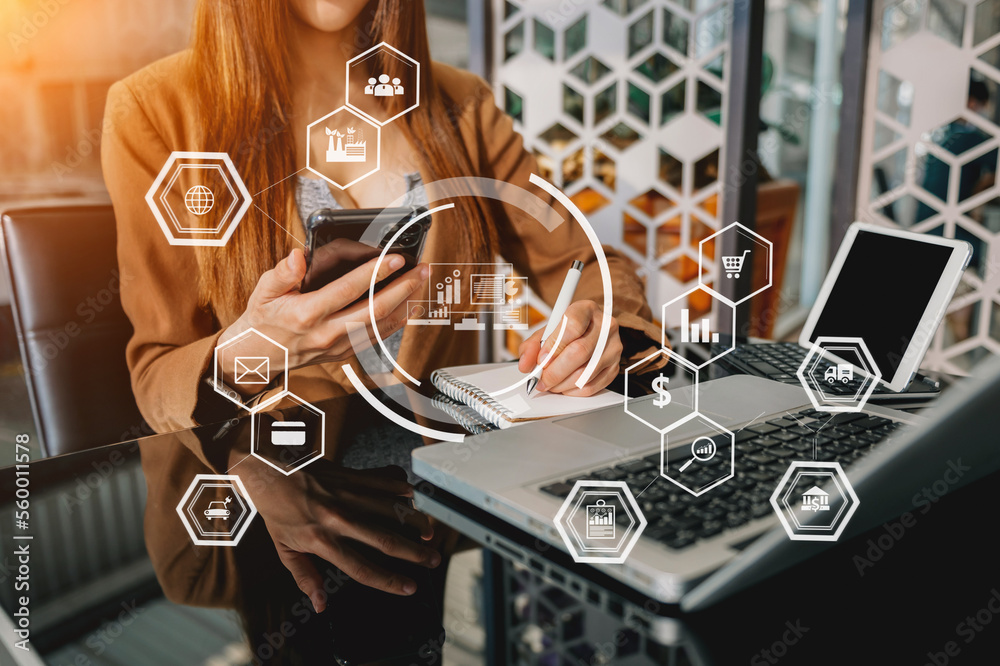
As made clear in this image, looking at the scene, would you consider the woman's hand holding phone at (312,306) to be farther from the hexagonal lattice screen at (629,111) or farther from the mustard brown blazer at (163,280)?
the hexagonal lattice screen at (629,111)

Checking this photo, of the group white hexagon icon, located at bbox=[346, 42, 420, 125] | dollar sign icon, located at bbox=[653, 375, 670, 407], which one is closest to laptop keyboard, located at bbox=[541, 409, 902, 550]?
dollar sign icon, located at bbox=[653, 375, 670, 407]

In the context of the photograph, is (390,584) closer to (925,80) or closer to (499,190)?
(499,190)

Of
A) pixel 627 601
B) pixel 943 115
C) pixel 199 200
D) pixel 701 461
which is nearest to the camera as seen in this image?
pixel 627 601

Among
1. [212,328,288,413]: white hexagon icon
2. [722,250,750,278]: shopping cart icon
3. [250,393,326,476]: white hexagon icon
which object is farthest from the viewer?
[722,250,750,278]: shopping cart icon

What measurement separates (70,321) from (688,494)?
2.35 ft

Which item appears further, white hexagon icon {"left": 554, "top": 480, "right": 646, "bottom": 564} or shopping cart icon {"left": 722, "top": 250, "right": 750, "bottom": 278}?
shopping cart icon {"left": 722, "top": 250, "right": 750, "bottom": 278}

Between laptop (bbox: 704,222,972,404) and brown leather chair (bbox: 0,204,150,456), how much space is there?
2.31 ft

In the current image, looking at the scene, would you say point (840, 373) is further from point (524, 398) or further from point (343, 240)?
point (343, 240)

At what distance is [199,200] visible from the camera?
791mm

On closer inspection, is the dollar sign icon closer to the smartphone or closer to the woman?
the woman

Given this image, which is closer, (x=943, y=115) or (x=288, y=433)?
(x=288, y=433)

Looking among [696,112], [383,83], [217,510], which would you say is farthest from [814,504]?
[696,112]

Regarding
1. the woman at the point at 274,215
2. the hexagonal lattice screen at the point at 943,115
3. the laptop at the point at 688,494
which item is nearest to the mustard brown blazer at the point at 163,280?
the woman at the point at 274,215

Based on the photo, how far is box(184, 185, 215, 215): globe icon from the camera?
79cm
